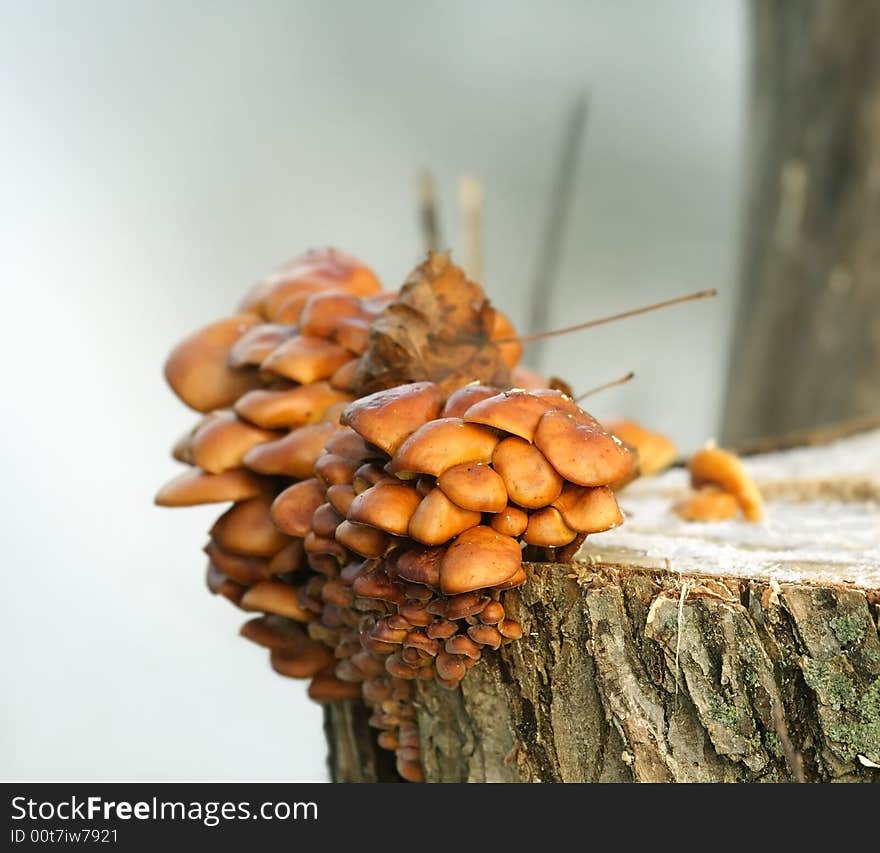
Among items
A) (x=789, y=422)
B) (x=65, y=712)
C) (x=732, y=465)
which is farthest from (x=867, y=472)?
(x=65, y=712)

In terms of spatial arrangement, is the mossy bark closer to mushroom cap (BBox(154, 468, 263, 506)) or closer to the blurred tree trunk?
mushroom cap (BBox(154, 468, 263, 506))

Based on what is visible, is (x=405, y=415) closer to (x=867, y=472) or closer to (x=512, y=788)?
(x=512, y=788)

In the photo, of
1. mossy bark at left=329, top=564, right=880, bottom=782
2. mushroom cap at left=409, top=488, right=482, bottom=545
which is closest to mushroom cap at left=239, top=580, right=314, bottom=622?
mossy bark at left=329, top=564, right=880, bottom=782

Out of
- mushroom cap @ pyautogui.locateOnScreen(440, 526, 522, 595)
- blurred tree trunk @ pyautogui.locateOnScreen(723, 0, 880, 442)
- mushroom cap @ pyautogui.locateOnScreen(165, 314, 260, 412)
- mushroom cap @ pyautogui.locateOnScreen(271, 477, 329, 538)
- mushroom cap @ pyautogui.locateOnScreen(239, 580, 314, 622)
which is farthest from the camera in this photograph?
blurred tree trunk @ pyautogui.locateOnScreen(723, 0, 880, 442)

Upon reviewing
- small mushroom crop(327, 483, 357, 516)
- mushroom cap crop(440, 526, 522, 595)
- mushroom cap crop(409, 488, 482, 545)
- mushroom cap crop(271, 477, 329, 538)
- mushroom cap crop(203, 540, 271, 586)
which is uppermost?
mushroom cap crop(203, 540, 271, 586)

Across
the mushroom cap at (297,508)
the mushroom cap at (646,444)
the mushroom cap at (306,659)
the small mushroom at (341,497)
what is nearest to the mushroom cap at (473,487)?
the small mushroom at (341,497)

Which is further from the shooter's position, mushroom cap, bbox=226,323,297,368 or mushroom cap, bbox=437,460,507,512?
mushroom cap, bbox=226,323,297,368

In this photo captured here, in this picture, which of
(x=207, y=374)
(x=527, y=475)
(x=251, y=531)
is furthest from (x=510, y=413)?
(x=207, y=374)

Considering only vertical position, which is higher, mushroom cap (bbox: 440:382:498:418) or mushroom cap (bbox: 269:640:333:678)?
mushroom cap (bbox: 440:382:498:418)
